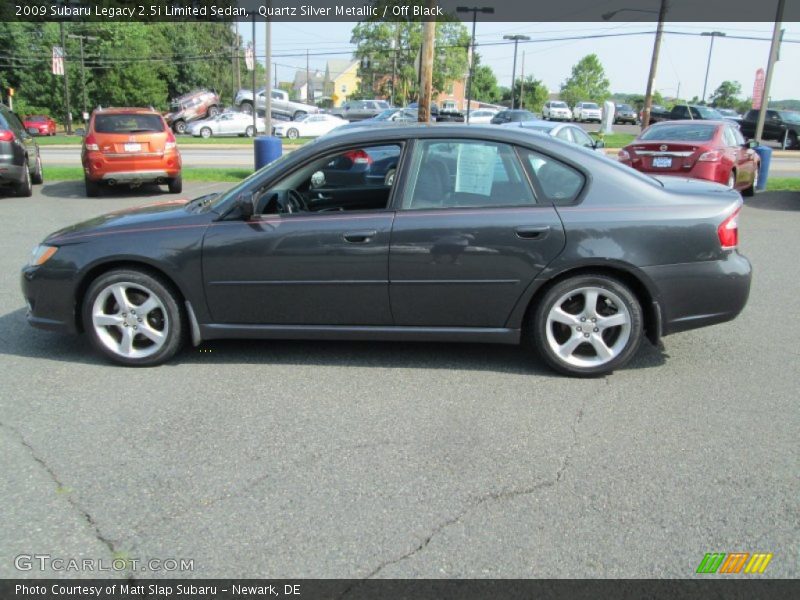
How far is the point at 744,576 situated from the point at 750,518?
387 mm

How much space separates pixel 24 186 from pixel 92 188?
1120 millimetres

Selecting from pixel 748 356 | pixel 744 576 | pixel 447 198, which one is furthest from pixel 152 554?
pixel 748 356

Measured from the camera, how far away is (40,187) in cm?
1384

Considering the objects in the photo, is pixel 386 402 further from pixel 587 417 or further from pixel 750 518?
pixel 750 518

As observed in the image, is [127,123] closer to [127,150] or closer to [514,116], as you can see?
[127,150]

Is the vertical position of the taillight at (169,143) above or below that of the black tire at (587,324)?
above

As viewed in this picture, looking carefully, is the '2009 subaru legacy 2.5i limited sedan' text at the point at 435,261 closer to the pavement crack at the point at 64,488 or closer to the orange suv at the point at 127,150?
the pavement crack at the point at 64,488

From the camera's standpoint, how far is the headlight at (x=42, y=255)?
4.43 meters

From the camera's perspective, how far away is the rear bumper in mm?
4176

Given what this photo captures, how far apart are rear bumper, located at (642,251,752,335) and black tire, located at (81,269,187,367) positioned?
2995mm

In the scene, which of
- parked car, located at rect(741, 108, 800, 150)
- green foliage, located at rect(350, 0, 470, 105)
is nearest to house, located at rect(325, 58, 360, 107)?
green foliage, located at rect(350, 0, 470, 105)

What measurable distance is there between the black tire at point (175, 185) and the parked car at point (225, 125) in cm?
2622

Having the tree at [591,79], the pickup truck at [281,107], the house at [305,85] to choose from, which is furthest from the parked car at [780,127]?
the house at [305,85]

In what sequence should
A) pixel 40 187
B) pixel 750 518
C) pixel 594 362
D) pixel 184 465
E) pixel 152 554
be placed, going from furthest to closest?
pixel 40 187, pixel 594 362, pixel 184 465, pixel 750 518, pixel 152 554
